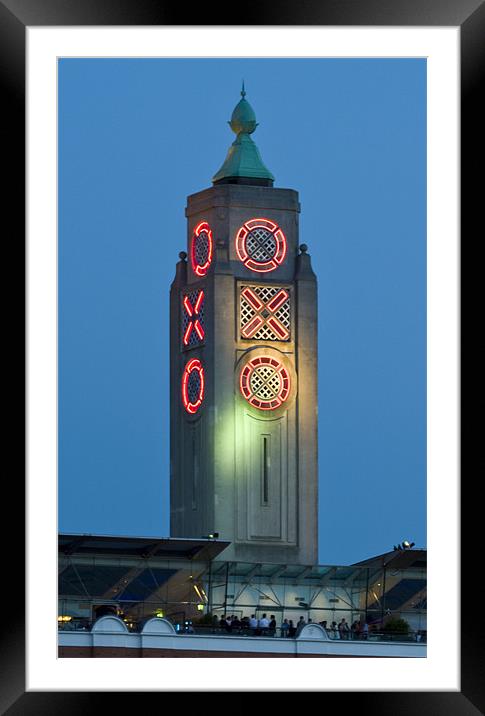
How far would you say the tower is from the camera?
53.4 meters

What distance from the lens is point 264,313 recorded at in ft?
178

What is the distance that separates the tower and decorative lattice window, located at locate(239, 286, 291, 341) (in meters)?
0.03

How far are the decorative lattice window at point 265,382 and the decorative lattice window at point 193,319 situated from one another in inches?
60.4

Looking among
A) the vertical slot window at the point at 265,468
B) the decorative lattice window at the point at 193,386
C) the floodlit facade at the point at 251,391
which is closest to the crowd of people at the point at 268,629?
the floodlit facade at the point at 251,391

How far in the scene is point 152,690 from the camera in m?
7.20

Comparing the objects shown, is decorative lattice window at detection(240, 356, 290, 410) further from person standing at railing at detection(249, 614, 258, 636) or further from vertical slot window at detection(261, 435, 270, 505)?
person standing at railing at detection(249, 614, 258, 636)

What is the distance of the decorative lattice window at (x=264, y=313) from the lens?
2124 inches

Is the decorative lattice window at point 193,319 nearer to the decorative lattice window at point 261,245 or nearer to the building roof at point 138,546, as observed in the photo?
the decorative lattice window at point 261,245

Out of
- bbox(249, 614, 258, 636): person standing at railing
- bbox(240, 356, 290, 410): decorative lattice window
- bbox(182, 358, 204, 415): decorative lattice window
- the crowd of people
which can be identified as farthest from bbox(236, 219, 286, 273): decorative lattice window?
bbox(249, 614, 258, 636): person standing at railing

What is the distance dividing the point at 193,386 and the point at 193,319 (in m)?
1.74
